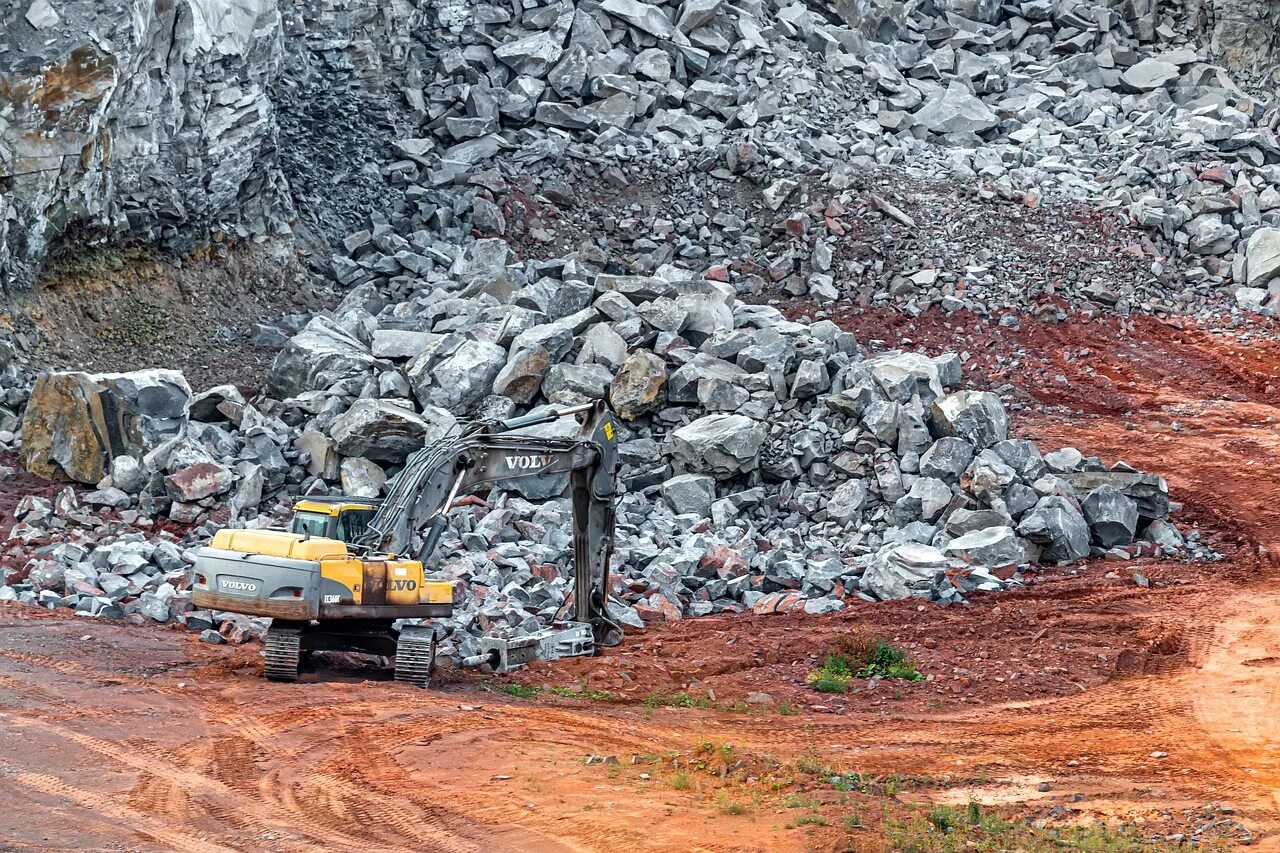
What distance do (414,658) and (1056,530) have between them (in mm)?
7864

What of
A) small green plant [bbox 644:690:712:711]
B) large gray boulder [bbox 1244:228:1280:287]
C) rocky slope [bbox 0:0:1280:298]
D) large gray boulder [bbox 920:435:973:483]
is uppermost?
rocky slope [bbox 0:0:1280:298]

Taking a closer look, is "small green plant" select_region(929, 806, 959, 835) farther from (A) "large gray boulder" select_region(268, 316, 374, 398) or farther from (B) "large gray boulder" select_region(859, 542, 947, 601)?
(A) "large gray boulder" select_region(268, 316, 374, 398)

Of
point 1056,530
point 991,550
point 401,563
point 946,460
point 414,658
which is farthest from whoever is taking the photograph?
point 946,460

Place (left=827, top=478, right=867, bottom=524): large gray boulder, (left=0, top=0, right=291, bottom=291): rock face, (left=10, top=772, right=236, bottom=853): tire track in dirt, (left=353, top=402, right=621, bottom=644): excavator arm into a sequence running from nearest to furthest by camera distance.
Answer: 1. (left=10, top=772, right=236, bottom=853): tire track in dirt
2. (left=353, top=402, right=621, bottom=644): excavator arm
3. (left=827, top=478, right=867, bottom=524): large gray boulder
4. (left=0, top=0, right=291, bottom=291): rock face

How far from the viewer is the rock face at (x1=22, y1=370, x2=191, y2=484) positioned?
16.1 meters

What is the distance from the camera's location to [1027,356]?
22234mm

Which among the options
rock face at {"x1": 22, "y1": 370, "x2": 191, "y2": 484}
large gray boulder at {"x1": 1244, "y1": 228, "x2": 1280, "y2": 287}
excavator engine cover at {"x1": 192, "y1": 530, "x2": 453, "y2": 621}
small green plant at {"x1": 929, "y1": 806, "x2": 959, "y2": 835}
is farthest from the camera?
large gray boulder at {"x1": 1244, "y1": 228, "x2": 1280, "y2": 287}

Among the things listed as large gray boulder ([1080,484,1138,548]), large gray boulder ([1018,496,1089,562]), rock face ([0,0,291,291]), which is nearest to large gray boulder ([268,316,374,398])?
rock face ([0,0,291,291])

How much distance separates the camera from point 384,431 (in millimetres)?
16219

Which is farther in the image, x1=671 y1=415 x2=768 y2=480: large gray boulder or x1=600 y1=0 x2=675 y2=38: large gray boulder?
x1=600 y1=0 x2=675 y2=38: large gray boulder

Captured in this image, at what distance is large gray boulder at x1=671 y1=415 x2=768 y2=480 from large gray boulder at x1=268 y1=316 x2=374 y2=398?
4.62m

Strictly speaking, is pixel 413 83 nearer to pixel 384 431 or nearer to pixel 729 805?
pixel 384 431

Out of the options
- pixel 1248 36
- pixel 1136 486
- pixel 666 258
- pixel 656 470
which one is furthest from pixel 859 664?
pixel 1248 36

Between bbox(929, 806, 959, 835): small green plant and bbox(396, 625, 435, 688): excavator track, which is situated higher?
bbox(396, 625, 435, 688): excavator track
